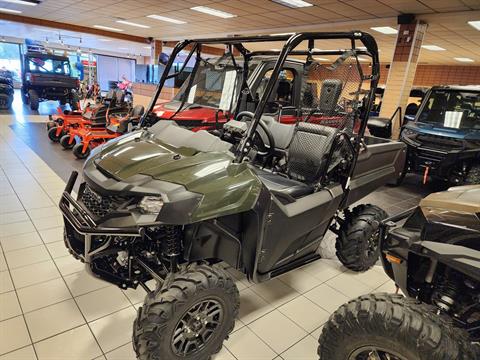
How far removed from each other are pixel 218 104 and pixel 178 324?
2054 millimetres

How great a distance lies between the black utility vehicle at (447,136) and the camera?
16.6ft

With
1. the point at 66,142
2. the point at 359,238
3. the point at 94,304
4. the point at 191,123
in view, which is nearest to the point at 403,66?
the point at 191,123

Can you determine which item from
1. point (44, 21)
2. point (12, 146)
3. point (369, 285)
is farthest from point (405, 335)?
point (44, 21)

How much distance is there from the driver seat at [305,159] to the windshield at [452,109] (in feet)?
13.9

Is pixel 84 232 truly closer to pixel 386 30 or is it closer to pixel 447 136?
pixel 447 136

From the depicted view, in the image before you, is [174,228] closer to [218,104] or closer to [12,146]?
[218,104]

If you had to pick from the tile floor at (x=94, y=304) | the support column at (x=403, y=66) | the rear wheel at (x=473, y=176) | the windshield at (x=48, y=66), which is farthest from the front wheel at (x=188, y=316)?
the windshield at (x=48, y=66)

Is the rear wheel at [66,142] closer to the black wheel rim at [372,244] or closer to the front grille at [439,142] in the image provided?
the black wheel rim at [372,244]

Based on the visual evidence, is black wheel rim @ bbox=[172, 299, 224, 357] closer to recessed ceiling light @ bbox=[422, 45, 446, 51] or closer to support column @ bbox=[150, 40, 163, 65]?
recessed ceiling light @ bbox=[422, 45, 446, 51]

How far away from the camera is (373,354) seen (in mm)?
1446

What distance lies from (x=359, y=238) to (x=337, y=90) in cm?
127

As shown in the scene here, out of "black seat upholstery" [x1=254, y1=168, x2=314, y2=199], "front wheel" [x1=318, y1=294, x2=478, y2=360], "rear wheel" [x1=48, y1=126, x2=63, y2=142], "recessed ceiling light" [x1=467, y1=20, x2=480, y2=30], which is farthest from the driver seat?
"recessed ceiling light" [x1=467, y1=20, x2=480, y2=30]

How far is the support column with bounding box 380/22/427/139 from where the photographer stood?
7.46 m

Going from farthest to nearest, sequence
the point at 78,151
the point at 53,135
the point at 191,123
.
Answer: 1. the point at 53,135
2. the point at 78,151
3. the point at 191,123
